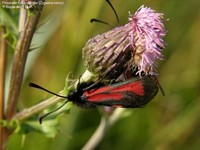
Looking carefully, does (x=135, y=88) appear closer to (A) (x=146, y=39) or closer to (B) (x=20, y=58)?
(A) (x=146, y=39)

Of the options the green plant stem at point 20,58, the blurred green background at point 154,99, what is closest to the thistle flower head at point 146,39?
the green plant stem at point 20,58

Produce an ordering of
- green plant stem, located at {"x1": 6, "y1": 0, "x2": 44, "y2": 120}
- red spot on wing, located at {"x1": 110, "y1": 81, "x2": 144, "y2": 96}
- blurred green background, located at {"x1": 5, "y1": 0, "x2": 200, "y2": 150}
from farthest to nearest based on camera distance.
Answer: blurred green background, located at {"x1": 5, "y1": 0, "x2": 200, "y2": 150} < green plant stem, located at {"x1": 6, "y1": 0, "x2": 44, "y2": 120} < red spot on wing, located at {"x1": 110, "y1": 81, "x2": 144, "y2": 96}

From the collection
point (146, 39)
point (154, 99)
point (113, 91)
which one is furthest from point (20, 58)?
point (154, 99)

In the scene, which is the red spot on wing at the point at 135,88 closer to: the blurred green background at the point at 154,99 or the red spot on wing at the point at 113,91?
the red spot on wing at the point at 113,91

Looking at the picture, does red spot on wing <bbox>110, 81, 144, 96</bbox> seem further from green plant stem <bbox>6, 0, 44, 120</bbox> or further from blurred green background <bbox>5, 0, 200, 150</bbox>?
blurred green background <bbox>5, 0, 200, 150</bbox>

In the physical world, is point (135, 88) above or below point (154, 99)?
above

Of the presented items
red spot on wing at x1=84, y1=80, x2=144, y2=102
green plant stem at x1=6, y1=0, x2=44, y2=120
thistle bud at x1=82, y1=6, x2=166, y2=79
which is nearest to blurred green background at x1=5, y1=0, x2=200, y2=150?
green plant stem at x1=6, y1=0, x2=44, y2=120
